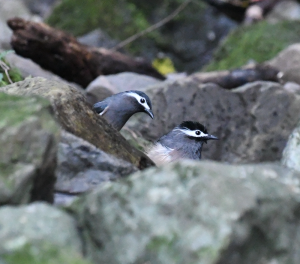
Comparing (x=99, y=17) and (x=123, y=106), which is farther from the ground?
(x=123, y=106)

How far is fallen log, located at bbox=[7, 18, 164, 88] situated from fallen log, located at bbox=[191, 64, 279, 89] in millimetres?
1464

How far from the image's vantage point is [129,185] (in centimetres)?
340

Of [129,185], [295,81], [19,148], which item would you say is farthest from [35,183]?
[295,81]

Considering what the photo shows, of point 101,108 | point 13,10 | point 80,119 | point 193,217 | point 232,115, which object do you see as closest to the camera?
point 193,217

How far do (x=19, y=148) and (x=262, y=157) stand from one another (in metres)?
5.93

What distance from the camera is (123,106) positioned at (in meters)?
7.79

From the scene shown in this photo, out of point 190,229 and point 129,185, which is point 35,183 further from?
point 190,229

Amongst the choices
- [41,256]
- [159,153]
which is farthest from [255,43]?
[41,256]

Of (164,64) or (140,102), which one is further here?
(164,64)

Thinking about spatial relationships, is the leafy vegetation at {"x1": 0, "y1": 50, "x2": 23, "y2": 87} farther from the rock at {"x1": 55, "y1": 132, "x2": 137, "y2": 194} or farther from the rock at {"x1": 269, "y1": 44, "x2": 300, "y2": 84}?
the rock at {"x1": 269, "y1": 44, "x2": 300, "y2": 84}

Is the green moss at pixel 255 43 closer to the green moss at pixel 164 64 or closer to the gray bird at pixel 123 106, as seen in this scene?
the green moss at pixel 164 64

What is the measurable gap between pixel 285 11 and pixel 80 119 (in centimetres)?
1258

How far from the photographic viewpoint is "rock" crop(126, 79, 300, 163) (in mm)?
8859

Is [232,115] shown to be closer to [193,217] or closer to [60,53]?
[60,53]
